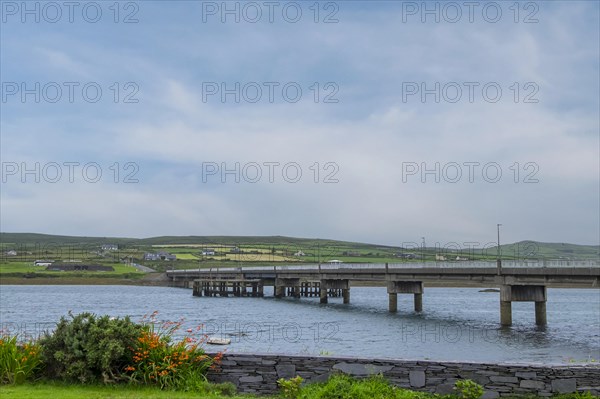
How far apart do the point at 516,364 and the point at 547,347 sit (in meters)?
34.4

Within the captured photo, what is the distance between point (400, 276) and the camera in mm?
80625

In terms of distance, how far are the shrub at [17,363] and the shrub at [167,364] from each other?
2235 millimetres

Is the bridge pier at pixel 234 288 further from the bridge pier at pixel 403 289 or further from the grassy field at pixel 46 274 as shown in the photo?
the grassy field at pixel 46 274

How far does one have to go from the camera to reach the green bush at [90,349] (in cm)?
1477

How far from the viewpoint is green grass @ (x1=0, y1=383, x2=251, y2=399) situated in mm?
13539

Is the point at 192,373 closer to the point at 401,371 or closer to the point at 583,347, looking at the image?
the point at 401,371

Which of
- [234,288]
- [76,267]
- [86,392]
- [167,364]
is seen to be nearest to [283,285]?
[234,288]

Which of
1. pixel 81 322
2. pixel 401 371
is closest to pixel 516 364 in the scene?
pixel 401 371

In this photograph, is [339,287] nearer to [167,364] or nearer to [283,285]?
[283,285]

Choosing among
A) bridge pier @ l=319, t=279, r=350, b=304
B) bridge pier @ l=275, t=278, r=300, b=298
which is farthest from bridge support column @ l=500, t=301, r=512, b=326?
bridge pier @ l=275, t=278, r=300, b=298

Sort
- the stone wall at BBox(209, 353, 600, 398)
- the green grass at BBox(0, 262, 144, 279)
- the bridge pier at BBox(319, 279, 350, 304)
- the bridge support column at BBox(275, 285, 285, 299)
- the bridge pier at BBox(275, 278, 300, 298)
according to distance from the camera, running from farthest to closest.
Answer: the green grass at BBox(0, 262, 144, 279)
the bridge support column at BBox(275, 285, 285, 299)
the bridge pier at BBox(275, 278, 300, 298)
the bridge pier at BBox(319, 279, 350, 304)
the stone wall at BBox(209, 353, 600, 398)

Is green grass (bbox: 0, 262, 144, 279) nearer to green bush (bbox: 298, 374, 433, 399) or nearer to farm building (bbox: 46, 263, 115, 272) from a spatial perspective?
farm building (bbox: 46, 263, 115, 272)

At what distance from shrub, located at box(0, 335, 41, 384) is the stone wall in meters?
4.11

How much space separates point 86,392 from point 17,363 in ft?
7.65
